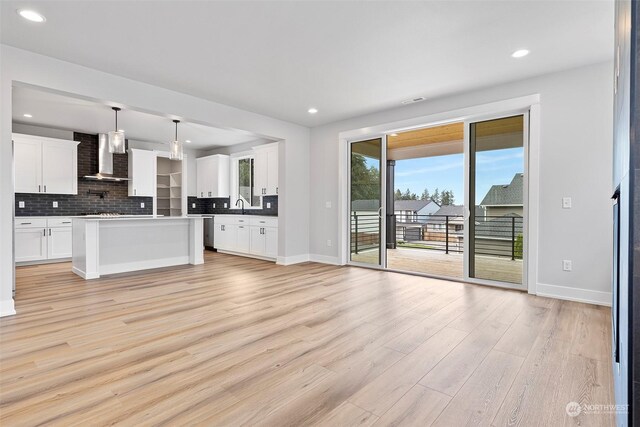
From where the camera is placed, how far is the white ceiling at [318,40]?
101 inches

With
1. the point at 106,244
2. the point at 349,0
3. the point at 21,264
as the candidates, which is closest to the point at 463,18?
the point at 349,0

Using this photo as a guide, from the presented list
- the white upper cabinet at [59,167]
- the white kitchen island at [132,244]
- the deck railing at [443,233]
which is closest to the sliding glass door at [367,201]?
the deck railing at [443,233]

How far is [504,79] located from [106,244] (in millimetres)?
6049

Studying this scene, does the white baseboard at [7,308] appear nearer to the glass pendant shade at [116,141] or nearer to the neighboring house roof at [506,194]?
the glass pendant shade at [116,141]

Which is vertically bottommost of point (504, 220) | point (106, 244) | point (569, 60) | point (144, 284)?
point (144, 284)

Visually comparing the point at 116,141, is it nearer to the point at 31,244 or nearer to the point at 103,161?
the point at 103,161

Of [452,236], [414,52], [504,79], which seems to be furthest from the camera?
[452,236]

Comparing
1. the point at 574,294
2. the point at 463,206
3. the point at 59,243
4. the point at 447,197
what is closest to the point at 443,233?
the point at 447,197

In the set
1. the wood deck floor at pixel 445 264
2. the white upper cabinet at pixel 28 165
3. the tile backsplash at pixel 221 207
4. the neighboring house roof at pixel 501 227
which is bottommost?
the wood deck floor at pixel 445 264

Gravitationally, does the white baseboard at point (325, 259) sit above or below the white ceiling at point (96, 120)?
below

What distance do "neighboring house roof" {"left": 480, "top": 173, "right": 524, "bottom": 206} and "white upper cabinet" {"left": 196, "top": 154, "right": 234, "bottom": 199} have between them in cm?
593

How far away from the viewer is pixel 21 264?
227 inches

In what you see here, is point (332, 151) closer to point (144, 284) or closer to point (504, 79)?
point (504, 79)

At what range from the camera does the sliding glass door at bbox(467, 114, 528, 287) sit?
4.06m
